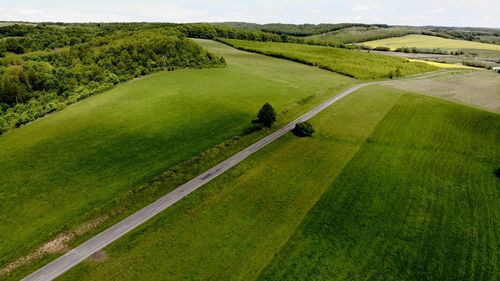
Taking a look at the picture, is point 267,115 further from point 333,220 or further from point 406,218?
point 406,218

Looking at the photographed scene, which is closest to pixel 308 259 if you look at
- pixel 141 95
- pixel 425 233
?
pixel 425 233

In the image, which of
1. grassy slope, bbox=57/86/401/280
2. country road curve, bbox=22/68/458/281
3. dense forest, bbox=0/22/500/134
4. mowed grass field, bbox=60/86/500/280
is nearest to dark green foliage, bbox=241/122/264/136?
country road curve, bbox=22/68/458/281

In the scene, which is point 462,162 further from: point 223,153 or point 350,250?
point 223,153

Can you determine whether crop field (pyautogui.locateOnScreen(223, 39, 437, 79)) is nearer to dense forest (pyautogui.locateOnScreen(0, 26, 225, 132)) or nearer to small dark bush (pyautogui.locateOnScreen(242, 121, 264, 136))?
dense forest (pyautogui.locateOnScreen(0, 26, 225, 132))

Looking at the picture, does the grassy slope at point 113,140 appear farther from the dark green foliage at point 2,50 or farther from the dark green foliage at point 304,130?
the dark green foliage at point 2,50

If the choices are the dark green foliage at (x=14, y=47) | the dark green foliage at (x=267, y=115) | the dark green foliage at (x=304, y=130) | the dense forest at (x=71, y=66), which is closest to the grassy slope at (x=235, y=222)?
the dark green foliage at (x=304, y=130)
